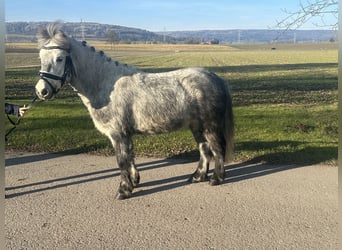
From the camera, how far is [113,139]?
518cm

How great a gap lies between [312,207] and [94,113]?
318 cm

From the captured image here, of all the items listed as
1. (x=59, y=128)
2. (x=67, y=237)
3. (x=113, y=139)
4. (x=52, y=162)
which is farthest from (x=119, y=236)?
(x=59, y=128)

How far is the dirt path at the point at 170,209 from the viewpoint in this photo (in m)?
3.93

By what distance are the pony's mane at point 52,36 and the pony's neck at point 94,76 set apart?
0.29 meters

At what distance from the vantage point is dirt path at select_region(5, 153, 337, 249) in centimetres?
393

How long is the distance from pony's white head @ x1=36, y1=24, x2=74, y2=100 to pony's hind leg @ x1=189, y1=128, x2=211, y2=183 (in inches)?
84.8

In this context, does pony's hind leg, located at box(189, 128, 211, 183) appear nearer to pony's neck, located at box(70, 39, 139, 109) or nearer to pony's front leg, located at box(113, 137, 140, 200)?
pony's front leg, located at box(113, 137, 140, 200)

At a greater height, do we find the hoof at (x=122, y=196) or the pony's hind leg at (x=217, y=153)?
the pony's hind leg at (x=217, y=153)

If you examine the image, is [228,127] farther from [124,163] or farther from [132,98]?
[124,163]

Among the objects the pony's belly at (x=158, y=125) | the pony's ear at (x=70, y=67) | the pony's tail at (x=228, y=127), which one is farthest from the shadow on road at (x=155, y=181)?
the pony's ear at (x=70, y=67)

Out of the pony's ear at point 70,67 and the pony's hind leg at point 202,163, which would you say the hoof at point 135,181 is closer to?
the pony's hind leg at point 202,163

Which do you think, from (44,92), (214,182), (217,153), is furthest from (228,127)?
(44,92)

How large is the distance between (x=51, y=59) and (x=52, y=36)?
314mm

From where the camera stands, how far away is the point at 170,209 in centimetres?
466
